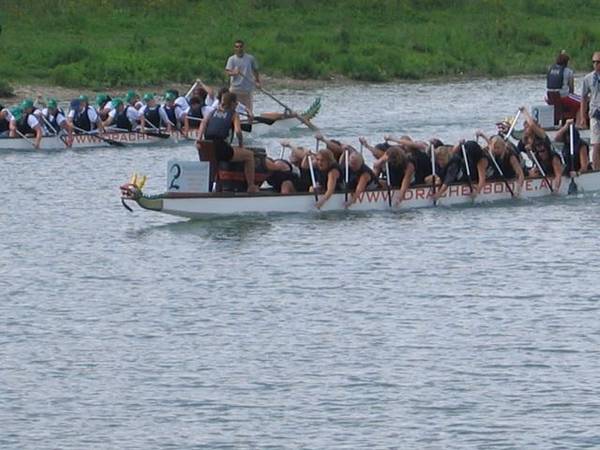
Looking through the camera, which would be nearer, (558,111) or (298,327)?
(298,327)

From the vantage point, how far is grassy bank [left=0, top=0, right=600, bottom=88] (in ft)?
179

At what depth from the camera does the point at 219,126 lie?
30.2 meters

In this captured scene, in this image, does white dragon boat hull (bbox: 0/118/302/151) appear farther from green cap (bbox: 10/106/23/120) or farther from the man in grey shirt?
the man in grey shirt

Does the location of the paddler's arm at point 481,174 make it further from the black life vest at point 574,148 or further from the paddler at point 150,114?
the paddler at point 150,114

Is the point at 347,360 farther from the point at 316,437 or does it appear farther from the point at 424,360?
the point at 316,437

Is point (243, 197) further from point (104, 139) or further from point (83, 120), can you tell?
point (83, 120)

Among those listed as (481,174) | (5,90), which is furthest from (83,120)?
(481,174)

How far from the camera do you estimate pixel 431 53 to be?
61000 millimetres

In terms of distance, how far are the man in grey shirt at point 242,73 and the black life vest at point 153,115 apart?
1527 millimetres

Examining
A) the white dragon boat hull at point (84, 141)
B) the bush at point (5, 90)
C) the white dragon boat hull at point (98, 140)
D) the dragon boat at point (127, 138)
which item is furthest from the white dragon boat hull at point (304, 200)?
the bush at point (5, 90)

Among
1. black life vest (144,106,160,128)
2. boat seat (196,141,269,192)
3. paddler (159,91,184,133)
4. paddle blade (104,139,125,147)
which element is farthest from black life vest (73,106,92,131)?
boat seat (196,141,269,192)

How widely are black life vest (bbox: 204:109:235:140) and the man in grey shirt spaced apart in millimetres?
11360

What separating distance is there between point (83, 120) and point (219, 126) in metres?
12.0

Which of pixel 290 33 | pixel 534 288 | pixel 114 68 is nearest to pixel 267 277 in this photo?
pixel 534 288
